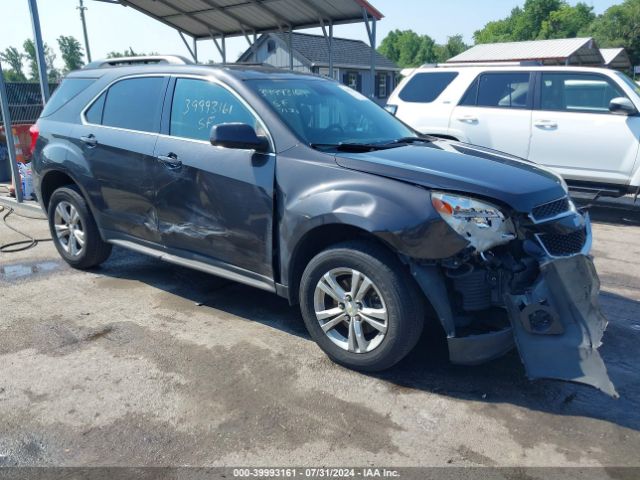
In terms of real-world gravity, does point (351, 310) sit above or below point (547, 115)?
below

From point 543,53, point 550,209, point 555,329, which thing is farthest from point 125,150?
point 543,53

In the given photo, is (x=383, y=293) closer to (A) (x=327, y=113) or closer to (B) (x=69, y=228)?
(A) (x=327, y=113)

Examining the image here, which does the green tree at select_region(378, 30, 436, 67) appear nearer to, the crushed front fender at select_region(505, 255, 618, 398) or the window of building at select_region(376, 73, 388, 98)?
the window of building at select_region(376, 73, 388, 98)

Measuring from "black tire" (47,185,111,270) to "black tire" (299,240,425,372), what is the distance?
2670 millimetres

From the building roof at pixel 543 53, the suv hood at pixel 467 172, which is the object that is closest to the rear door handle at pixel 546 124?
the suv hood at pixel 467 172

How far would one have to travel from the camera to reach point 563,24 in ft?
287

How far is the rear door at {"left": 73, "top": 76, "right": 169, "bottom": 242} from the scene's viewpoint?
14.9ft

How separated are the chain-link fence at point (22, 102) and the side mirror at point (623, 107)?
11.9 m

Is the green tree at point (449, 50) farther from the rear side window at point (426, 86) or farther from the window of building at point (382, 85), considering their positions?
the rear side window at point (426, 86)

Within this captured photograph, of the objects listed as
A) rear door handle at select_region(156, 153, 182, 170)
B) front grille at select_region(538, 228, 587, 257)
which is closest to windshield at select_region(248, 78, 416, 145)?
rear door handle at select_region(156, 153, 182, 170)

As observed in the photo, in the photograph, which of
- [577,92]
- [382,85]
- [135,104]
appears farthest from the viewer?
[382,85]

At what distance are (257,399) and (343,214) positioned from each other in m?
1.19

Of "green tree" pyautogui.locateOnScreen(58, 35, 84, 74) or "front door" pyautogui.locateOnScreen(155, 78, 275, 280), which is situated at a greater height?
"green tree" pyautogui.locateOnScreen(58, 35, 84, 74)

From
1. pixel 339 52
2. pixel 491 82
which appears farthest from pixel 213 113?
pixel 339 52
